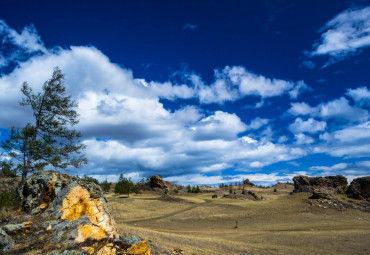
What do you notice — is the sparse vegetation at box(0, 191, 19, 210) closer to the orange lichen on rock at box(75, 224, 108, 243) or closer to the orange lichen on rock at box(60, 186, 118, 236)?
the orange lichen on rock at box(60, 186, 118, 236)

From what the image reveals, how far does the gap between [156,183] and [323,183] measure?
56771 mm

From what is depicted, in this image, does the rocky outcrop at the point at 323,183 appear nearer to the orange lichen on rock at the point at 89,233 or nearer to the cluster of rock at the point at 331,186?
the cluster of rock at the point at 331,186

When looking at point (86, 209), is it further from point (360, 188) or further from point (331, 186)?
point (331, 186)

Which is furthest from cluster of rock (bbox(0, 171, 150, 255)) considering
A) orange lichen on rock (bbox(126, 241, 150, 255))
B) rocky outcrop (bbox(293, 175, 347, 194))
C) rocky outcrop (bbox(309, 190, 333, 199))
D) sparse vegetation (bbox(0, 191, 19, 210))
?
rocky outcrop (bbox(293, 175, 347, 194))

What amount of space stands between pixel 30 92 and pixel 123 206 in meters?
36.4

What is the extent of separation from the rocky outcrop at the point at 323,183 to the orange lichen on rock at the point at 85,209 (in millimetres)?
63446

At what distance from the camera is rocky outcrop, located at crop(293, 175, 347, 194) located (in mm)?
65125

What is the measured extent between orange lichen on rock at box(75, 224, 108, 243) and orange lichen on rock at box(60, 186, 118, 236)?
0.67 metres

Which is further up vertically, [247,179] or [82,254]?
[247,179]

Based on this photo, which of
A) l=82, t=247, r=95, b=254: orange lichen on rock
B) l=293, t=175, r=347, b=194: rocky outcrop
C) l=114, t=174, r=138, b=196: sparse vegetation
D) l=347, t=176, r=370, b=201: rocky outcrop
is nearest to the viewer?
l=82, t=247, r=95, b=254: orange lichen on rock

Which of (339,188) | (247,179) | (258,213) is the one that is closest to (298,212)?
(258,213)

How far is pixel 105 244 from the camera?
31.1ft

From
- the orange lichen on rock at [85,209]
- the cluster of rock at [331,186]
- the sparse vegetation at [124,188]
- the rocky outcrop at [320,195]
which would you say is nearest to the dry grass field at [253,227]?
the rocky outcrop at [320,195]

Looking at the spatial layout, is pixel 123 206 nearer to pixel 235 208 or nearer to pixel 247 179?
pixel 235 208
